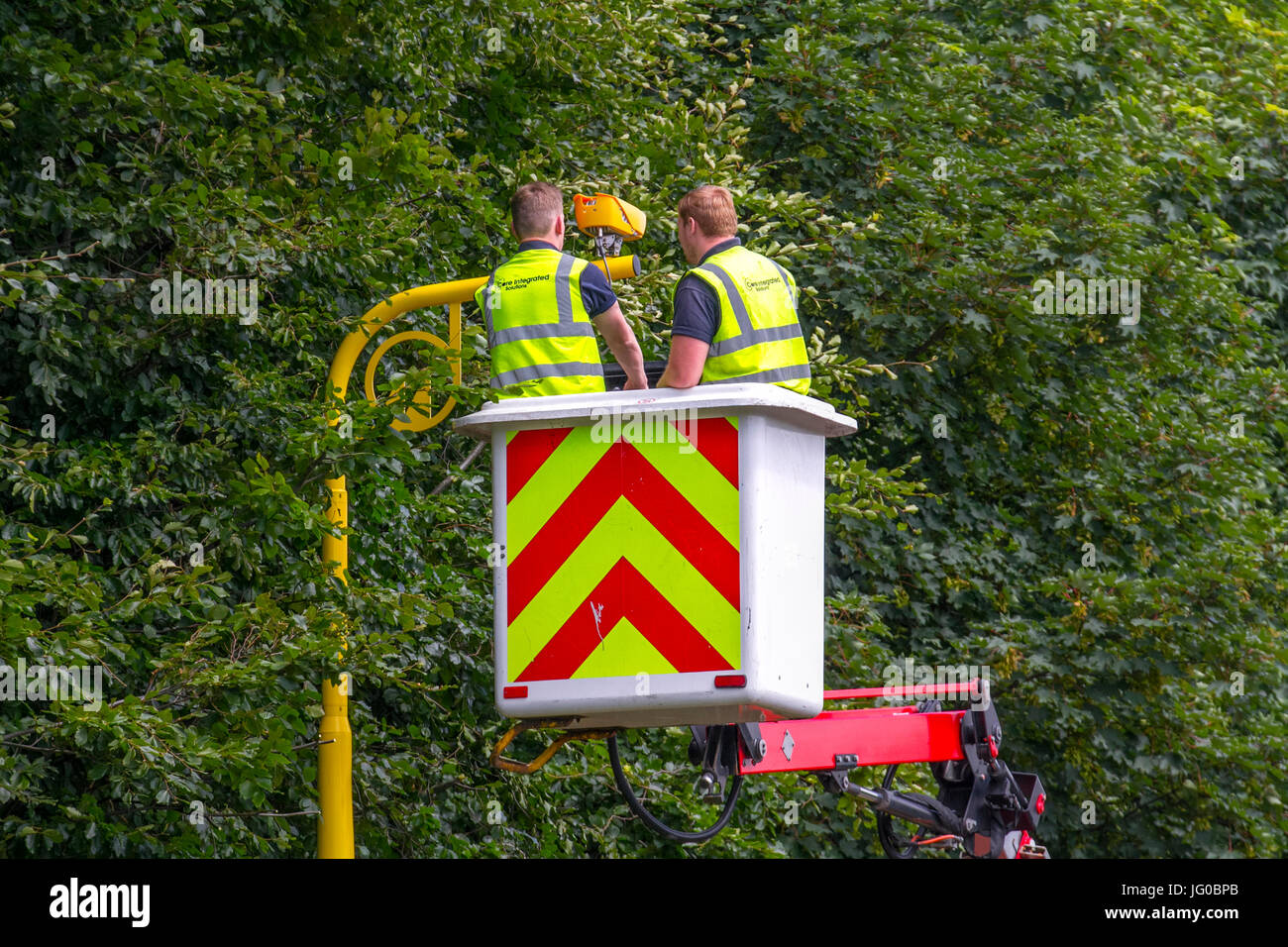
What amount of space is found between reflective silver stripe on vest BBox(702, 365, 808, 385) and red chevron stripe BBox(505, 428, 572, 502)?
0.48m

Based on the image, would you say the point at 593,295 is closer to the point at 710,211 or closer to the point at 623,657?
the point at 710,211

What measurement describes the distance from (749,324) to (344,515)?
248 cm

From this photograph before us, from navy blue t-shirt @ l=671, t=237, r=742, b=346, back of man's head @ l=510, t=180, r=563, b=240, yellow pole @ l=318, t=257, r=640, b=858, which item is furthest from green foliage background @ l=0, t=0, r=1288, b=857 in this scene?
navy blue t-shirt @ l=671, t=237, r=742, b=346

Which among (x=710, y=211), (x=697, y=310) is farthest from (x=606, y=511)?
(x=710, y=211)

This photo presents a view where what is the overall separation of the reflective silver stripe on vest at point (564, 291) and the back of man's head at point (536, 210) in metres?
0.20

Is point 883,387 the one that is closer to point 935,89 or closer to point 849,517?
point 849,517

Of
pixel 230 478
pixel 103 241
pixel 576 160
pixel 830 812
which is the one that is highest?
pixel 576 160

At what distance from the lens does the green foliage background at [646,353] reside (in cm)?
727

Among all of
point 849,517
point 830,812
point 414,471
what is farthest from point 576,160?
point 830,812

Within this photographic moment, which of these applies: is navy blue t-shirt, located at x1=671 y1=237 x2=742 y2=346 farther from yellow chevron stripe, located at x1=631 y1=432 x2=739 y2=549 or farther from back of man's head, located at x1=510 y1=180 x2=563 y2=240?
back of man's head, located at x1=510 y1=180 x2=563 y2=240

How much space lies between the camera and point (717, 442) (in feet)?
16.7

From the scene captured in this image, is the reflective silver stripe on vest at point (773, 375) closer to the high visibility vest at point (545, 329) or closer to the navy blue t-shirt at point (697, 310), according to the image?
the navy blue t-shirt at point (697, 310)

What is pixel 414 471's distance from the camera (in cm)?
998
